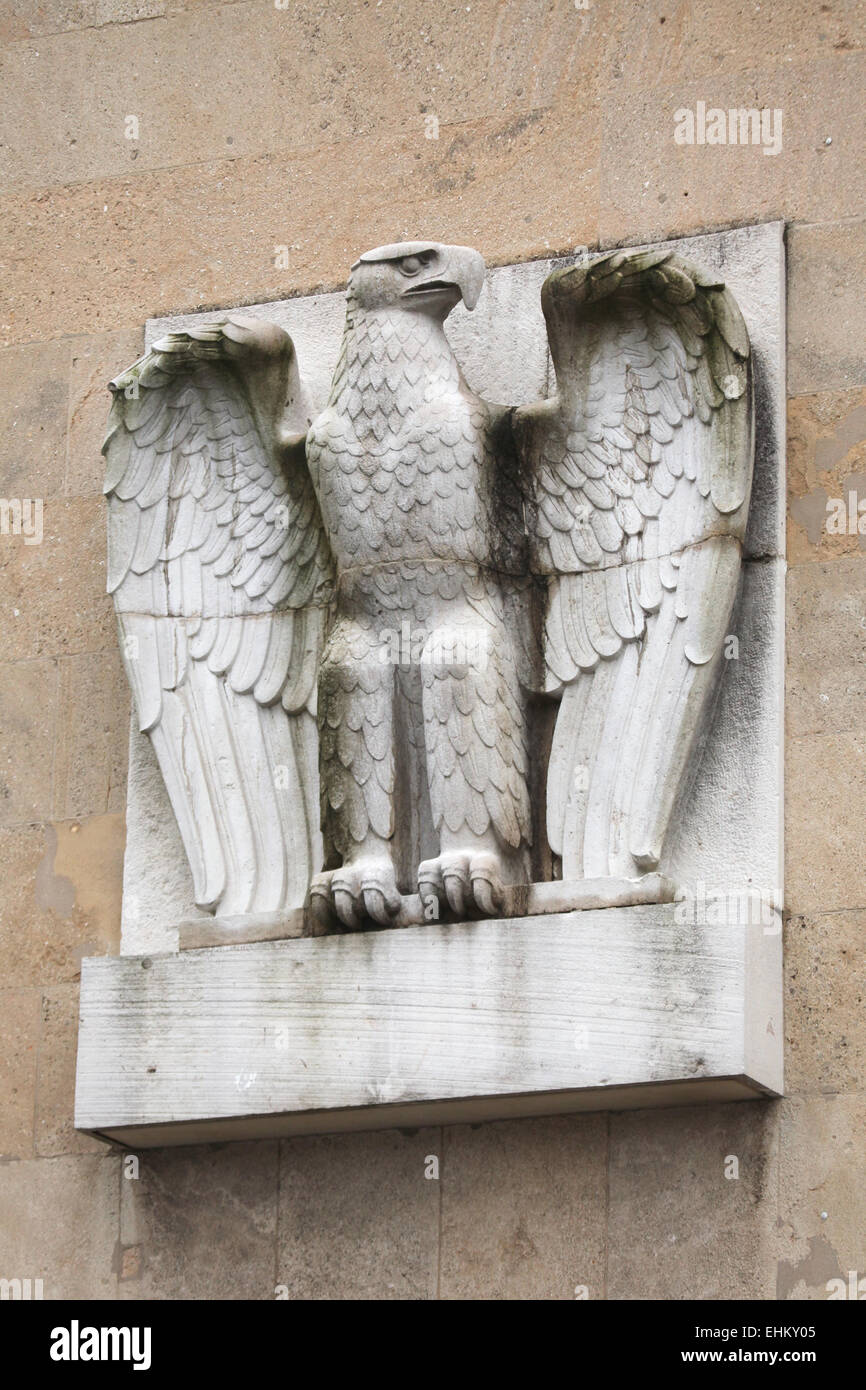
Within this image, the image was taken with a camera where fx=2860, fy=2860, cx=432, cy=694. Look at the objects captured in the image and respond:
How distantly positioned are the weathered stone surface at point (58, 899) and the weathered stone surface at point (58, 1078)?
62 mm

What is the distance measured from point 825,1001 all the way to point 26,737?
7.67 ft

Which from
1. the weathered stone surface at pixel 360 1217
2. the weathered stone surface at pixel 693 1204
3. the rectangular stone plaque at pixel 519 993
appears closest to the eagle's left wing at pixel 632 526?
the rectangular stone plaque at pixel 519 993

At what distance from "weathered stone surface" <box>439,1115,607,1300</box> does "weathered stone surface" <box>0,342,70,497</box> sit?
90.0 inches

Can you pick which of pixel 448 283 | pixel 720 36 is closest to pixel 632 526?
pixel 448 283

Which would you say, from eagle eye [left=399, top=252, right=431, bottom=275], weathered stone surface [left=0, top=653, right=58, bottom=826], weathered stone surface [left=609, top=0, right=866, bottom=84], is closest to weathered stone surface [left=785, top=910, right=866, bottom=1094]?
eagle eye [left=399, top=252, right=431, bottom=275]

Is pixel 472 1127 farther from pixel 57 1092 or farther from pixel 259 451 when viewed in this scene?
pixel 259 451

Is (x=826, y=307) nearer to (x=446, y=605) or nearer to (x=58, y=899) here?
(x=446, y=605)

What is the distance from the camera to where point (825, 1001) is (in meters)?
6.73

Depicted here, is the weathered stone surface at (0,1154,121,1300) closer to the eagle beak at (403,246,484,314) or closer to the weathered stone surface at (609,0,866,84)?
the eagle beak at (403,246,484,314)

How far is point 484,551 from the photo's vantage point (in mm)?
7074

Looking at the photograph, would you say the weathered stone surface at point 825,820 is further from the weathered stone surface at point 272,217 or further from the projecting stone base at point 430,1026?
the weathered stone surface at point 272,217

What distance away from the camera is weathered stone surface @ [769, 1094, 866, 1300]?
6.51 meters

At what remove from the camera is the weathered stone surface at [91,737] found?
763 centimetres
